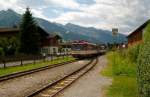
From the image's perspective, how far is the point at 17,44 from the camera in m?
71.3

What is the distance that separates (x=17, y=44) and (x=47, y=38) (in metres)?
25.9

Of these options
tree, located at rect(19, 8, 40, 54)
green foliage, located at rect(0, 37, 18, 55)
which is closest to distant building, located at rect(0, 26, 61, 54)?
green foliage, located at rect(0, 37, 18, 55)

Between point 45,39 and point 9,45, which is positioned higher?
point 45,39

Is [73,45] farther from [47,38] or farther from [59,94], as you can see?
[59,94]

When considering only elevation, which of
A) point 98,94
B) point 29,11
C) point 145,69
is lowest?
point 98,94

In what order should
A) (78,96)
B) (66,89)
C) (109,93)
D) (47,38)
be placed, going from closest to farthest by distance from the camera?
(78,96)
(109,93)
(66,89)
(47,38)

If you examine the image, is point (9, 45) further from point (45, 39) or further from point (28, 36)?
point (45, 39)

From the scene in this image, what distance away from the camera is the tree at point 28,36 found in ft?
233

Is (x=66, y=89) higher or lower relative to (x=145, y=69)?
lower

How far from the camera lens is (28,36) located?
2813 inches

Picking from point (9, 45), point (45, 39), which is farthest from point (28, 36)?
point (45, 39)

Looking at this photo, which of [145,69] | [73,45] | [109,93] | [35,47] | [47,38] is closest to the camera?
[145,69]

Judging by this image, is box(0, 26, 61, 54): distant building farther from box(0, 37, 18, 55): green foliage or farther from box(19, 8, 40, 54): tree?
box(19, 8, 40, 54): tree

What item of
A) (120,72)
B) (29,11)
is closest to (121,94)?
(120,72)
